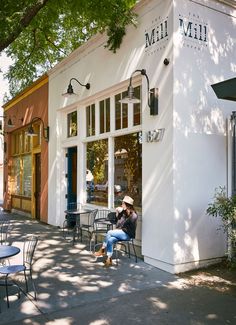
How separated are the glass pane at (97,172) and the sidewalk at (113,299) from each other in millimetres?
2230

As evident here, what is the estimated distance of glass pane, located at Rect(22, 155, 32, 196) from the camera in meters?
13.7

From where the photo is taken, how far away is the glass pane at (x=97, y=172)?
858 cm

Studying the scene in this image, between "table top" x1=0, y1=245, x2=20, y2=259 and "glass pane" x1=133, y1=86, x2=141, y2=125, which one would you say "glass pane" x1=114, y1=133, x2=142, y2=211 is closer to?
"glass pane" x1=133, y1=86, x2=141, y2=125

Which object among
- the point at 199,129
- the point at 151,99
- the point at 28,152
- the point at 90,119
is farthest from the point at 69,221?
the point at 199,129

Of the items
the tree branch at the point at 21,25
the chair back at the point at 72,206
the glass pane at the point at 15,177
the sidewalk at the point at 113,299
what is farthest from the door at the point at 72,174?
the glass pane at the point at 15,177

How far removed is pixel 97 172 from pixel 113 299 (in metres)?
4.47

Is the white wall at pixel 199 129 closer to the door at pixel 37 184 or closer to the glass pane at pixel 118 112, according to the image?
the glass pane at pixel 118 112

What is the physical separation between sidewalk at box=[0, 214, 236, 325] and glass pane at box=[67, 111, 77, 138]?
449cm

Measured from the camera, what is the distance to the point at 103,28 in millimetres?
7836

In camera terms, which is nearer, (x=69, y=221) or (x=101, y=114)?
(x=101, y=114)

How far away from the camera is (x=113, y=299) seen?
484 centimetres

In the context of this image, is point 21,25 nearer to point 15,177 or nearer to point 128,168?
point 128,168

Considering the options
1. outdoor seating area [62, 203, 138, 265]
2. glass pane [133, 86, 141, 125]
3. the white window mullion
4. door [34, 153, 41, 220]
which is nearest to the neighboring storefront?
door [34, 153, 41, 220]

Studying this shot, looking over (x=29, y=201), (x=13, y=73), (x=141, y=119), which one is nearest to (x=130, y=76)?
(x=141, y=119)
